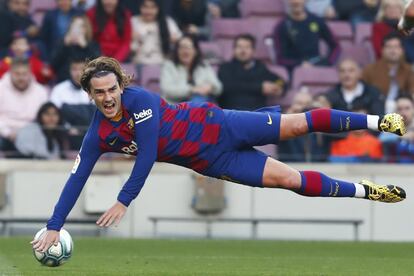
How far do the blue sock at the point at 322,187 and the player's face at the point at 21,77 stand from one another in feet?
20.8

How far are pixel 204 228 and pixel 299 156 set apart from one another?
1.67 meters

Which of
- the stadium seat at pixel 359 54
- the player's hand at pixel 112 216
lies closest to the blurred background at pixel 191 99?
the stadium seat at pixel 359 54

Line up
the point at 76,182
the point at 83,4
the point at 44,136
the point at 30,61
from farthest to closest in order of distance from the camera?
the point at 83,4 → the point at 30,61 → the point at 44,136 → the point at 76,182

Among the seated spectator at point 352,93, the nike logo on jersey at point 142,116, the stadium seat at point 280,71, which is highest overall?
the nike logo on jersey at point 142,116

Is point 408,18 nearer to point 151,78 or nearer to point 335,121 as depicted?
point 335,121

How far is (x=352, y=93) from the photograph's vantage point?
1712 centimetres

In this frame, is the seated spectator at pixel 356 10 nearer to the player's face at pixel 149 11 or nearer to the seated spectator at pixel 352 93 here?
the seated spectator at pixel 352 93

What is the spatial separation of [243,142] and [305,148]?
5.45m

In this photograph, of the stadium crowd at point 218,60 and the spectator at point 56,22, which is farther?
the spectator at point 56,22

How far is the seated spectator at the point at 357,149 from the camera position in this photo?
54.1 ft

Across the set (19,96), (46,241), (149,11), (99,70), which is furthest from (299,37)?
(46,241)

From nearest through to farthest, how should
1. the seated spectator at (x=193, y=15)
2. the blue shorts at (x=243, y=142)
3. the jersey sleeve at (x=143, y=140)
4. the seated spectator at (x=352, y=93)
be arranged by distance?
the jersey sleeve at (x=143, y=140) < the blue shorts at (x=243, y=142) < the seated spectator at (x=352, y=93) < the seated spectator at (x=193, y=15)

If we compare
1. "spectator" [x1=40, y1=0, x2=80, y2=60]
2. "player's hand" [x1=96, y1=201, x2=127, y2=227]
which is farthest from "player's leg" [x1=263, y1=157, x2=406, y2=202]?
"spectator" [x1=40, y1=0, x2=80, y2=60]

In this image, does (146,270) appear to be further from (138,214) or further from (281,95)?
(281,95)
